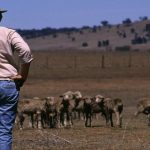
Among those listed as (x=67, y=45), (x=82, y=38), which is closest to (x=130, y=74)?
(x=67, y=45)

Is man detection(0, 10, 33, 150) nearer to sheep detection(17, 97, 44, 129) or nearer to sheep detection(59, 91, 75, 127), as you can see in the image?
sheep detection(17, 97, 44, 129)

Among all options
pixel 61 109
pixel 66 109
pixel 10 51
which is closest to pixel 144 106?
pixel 66 109

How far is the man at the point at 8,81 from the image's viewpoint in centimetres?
958

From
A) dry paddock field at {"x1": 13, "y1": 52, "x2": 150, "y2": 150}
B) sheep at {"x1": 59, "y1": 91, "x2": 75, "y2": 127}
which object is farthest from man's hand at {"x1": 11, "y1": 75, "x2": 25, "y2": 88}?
sheep at {"x1": 59, "y1": 91, "x2": 75, "y2": 127}

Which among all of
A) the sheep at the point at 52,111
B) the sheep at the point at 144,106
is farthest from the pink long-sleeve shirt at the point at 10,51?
the sheep at the point at 144,106

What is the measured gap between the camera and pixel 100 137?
17781mm

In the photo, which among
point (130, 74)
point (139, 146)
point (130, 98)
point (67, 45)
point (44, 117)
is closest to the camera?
point (139, 146)

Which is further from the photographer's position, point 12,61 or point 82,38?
point 82,38

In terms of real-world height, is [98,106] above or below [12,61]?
below

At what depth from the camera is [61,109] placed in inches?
917

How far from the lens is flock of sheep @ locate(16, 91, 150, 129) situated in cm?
2239

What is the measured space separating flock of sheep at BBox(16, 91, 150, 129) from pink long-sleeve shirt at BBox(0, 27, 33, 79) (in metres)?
12.3

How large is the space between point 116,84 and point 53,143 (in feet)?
122

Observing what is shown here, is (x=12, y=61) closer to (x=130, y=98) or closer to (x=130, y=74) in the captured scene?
(x=130, y=98)
